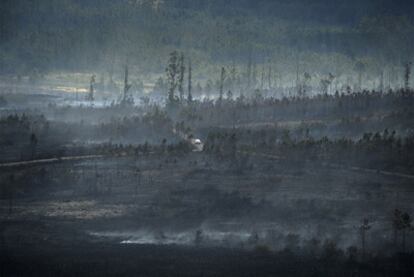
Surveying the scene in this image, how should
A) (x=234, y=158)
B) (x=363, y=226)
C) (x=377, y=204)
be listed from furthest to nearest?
(x=234, y=158) < (x=377, y=204) < (x=363, y=226)

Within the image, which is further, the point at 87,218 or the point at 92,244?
the point at 87,218

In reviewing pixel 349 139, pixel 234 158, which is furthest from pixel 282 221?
Answer: pixel 349 139

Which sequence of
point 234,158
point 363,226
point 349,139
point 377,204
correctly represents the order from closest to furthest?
point 363,226 < point 377,204 < point 234,158 < point 349,139

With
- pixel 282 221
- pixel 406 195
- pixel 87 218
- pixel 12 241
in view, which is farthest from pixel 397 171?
pixel 12 241

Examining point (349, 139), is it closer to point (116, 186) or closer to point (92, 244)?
point (116, 186)

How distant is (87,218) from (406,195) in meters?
44.2

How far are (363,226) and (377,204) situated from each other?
16925mm

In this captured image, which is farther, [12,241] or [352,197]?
[352,197]

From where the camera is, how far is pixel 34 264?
9975 cm

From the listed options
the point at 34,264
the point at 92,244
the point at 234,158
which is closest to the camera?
the point at 34,264

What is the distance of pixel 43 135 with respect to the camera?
179375 millimetres

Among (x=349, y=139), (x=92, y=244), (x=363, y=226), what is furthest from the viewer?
(x=349, y=139)

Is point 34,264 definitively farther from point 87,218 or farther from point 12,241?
point 87,218

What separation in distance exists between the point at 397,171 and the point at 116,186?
1737 inches
